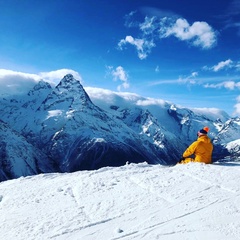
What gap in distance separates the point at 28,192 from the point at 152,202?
5.17 meters

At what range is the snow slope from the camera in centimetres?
938

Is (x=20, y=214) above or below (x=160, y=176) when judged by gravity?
below

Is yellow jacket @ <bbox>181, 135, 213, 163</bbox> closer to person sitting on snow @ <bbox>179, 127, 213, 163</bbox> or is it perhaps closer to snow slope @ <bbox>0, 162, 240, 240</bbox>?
person sitting on snow @ <bbox>179, 127, 213, 163</bbox>

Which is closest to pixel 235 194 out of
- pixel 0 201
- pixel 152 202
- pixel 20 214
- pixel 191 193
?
pixel 191 193

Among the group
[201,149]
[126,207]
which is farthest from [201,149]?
[126,207]

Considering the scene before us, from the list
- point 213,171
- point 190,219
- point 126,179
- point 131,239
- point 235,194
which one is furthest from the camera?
point 213,171

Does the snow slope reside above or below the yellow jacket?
below

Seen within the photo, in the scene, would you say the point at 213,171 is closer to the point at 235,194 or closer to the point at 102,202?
the point at 235,194

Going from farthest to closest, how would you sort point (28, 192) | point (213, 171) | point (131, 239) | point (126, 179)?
point (213, 171)
point (126, 179)
point (28, 192)
point (131, 239)

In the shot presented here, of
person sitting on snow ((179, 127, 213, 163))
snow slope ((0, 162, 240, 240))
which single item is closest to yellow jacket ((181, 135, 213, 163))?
person sitting on snow ((179, 127, 213, 163))

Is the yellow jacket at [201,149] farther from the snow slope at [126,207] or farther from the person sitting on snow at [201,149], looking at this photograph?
the snow slope at [126,207]

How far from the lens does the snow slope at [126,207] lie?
938cm

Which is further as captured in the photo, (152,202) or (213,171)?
(213,171)

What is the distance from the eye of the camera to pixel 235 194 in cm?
1262
